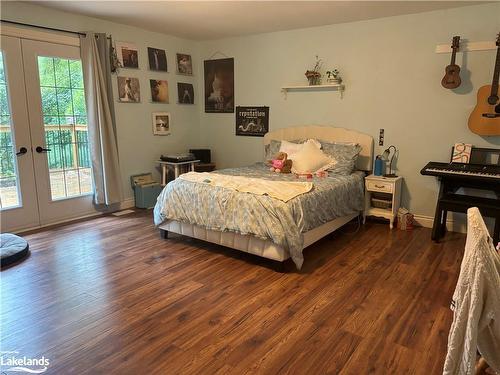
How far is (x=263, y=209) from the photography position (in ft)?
10.1

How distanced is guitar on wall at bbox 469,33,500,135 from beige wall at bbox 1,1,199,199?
397cm

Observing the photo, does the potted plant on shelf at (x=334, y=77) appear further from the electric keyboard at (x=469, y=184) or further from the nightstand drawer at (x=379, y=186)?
the electric keyboard at (x=469, y=184)

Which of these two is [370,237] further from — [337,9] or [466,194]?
[337,9]

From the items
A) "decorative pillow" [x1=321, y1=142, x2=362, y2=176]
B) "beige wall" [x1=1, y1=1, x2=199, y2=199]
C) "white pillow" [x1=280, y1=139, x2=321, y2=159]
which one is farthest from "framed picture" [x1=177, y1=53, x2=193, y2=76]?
"decorative pillow" [x1=321, y1=142, x2=362, y2=176]

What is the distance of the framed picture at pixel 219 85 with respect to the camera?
5711 millimetres

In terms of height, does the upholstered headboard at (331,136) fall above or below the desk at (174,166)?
above

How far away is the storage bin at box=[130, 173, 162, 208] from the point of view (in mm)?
5172

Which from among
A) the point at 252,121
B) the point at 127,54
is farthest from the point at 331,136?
the point at 127,54

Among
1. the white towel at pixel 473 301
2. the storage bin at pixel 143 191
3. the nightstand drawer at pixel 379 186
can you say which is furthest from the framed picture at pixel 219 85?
the white towel at pixel 473 301

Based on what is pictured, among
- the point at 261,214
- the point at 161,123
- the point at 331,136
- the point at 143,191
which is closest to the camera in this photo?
the point at 261,214

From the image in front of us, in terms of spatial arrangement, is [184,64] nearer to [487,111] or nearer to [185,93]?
[185,93]

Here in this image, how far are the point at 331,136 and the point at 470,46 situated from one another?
69.9 inches

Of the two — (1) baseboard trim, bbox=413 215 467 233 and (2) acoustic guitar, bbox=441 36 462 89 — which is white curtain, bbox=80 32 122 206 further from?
(2) acoustic guitar, bbox=441 36 462 89

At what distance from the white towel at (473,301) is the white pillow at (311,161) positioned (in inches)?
111
